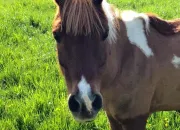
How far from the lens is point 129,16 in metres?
3.25

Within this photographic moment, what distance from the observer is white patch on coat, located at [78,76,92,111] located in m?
2.35

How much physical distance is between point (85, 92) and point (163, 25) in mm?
1339

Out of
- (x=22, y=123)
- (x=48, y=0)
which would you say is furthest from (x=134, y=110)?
(x=48, y=0)

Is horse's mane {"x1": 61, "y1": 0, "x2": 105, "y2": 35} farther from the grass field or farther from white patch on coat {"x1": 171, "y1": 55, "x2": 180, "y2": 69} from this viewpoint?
the grass field

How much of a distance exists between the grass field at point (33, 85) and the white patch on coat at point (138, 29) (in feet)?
3.41

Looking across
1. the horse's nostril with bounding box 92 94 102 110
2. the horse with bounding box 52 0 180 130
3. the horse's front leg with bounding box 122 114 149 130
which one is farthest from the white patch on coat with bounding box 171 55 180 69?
the horse's nostril with bounding box 92 94 102 110

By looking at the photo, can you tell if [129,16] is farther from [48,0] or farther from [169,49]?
[48,0]

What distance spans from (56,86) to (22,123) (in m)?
0.83

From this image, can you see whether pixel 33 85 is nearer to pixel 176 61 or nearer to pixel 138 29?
pixel 138 29

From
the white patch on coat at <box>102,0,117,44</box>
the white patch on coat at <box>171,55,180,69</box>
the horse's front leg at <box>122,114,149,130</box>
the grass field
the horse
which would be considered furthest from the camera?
the grass field

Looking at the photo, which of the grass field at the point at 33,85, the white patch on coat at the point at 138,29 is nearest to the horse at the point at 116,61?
the white patch on coat at the point at 138,29

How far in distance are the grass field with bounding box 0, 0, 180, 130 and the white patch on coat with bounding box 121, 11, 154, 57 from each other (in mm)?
1040

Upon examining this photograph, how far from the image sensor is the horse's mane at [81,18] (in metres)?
2.46

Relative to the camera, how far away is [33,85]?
475 cm
